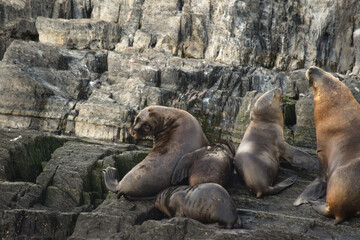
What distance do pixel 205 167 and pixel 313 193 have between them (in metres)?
1.46

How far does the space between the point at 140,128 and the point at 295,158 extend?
248 centimetres

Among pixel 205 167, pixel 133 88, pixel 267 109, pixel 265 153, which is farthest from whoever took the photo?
pixel 133 88

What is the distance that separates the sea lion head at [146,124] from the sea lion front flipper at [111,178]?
0.66 metres

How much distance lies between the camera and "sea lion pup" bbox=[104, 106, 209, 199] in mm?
5809

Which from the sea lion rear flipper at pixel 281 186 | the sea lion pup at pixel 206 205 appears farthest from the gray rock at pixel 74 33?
the sea lion pup at pixel 206 205

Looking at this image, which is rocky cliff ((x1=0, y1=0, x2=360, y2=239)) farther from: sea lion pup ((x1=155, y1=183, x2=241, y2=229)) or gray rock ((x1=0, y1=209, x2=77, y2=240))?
sea lion pup ((x1=155, y1=183, x2=241, y2=229))

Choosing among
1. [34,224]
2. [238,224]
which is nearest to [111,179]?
[34,224]

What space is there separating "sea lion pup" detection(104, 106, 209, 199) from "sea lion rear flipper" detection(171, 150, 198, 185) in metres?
0.11

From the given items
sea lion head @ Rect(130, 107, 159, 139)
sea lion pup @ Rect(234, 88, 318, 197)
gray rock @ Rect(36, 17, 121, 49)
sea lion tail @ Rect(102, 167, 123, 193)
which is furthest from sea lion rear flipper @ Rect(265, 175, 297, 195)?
gray rock @ Rect(36, 17, 121, 49)

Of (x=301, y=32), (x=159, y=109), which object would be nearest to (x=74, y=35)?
(x=301, y=32)

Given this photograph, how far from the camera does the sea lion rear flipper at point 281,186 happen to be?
5.74m

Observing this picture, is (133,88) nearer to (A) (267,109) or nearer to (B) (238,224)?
(A) (267,109)

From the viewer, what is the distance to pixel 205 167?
222 inches

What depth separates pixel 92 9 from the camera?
912 inches
